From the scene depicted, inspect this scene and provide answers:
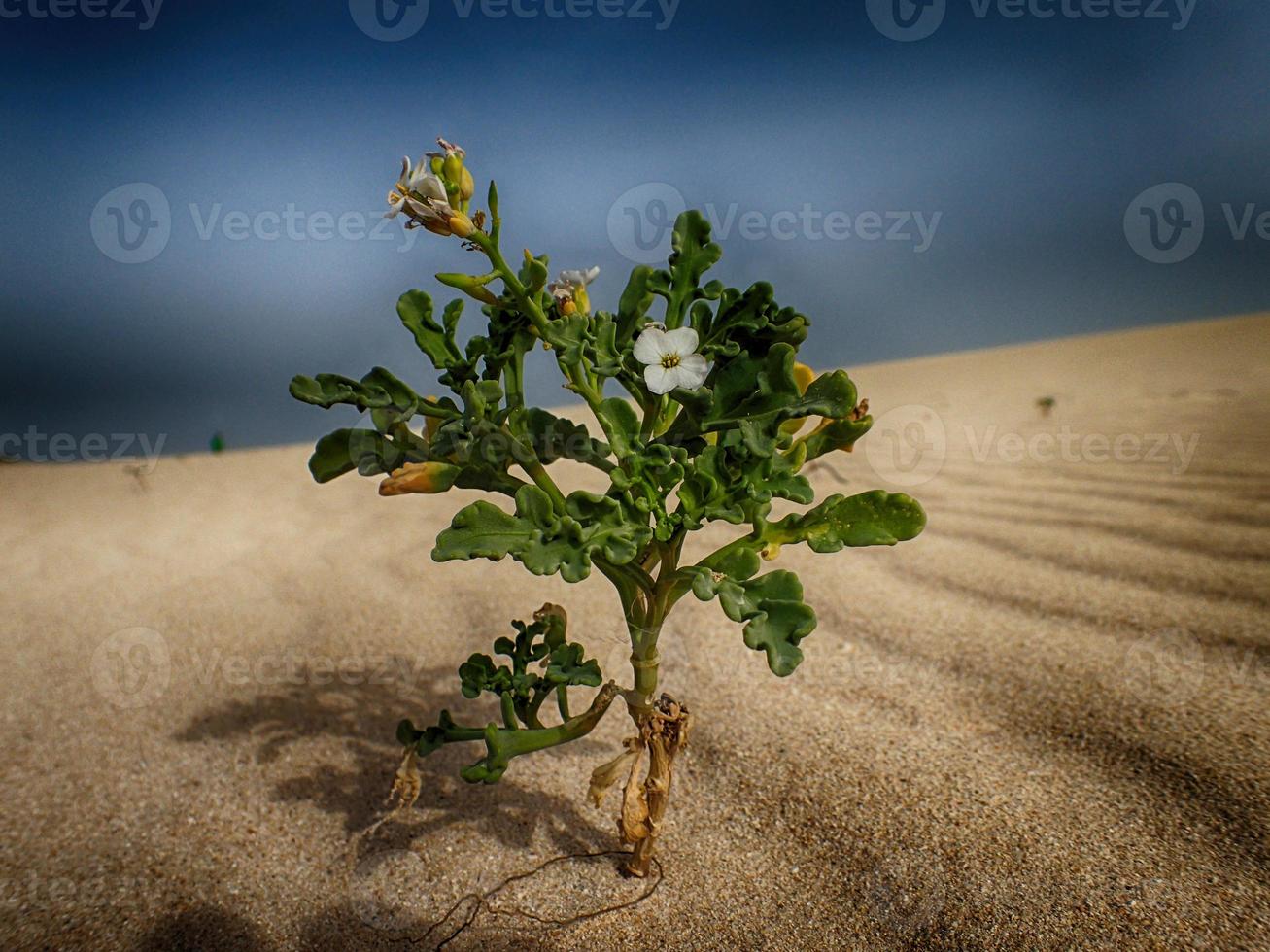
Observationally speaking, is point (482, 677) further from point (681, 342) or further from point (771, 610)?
point (681, 342)

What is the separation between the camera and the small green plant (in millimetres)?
936

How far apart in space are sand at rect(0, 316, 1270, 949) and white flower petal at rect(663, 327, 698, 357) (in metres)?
0.83

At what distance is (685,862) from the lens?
123 cm

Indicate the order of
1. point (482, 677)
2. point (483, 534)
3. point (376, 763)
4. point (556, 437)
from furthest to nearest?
point (376, 763) < point (482, 677) < point (556, 437) < point (483, 534)

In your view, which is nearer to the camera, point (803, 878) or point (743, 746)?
point (803, 878)

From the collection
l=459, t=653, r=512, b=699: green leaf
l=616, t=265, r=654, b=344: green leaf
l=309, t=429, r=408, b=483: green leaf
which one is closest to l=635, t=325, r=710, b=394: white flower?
l=616, t=265, r=654, b=344: green leaf

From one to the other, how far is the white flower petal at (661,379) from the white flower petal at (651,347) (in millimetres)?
15

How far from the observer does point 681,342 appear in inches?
37.8

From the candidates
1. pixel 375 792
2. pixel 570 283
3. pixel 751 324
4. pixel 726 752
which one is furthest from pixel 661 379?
pixel 375 792

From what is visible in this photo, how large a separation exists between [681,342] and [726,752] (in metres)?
0.92

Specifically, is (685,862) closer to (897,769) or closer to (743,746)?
(743,746)

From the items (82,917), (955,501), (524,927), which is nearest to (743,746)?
(524,927)

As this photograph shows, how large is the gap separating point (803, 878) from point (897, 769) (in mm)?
314

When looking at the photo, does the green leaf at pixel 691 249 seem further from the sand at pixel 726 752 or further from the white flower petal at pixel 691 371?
the sand at pixel 726 752
